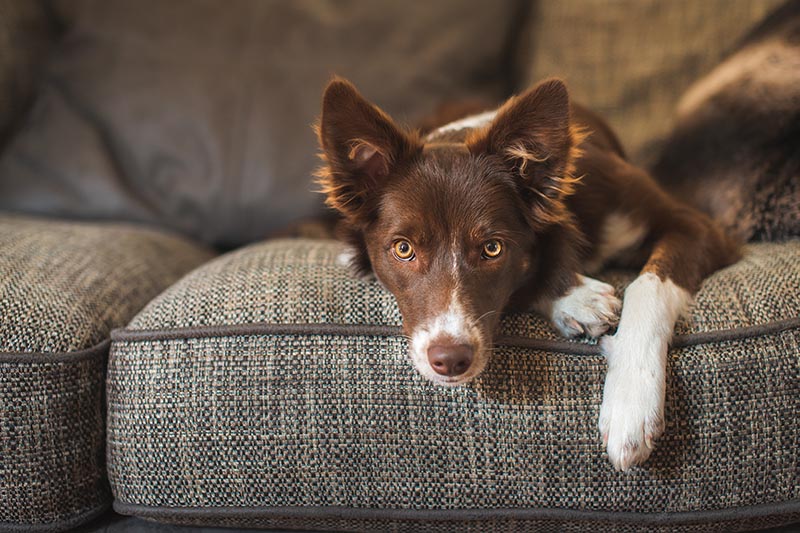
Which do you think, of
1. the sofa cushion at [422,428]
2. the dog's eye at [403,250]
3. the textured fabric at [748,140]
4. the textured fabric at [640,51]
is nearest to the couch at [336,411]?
the sofa cushion at [422,428]

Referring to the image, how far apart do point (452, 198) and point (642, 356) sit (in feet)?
1.92

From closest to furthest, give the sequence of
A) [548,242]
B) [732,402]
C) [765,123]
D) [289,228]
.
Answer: [732,402], [548,242], [765,123], [289,228]

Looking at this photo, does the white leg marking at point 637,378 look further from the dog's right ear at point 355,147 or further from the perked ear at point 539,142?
the dog's right ear at point 355,147

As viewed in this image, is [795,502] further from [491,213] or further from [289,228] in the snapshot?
[289,228]

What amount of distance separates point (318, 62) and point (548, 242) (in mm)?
1573

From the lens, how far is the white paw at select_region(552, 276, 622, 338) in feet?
5.10

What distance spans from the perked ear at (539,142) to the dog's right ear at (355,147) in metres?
0.22

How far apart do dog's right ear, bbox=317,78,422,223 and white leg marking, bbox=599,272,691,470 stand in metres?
0.71

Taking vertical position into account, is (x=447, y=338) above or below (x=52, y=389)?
above

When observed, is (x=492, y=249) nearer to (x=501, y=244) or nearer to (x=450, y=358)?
(x=501, y=244)

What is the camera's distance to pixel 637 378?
1416 millimetres

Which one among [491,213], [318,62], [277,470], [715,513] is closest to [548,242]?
[491,213]

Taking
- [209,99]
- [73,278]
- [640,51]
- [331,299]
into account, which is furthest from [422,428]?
[640,51]

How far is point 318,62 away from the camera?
2863 mm
